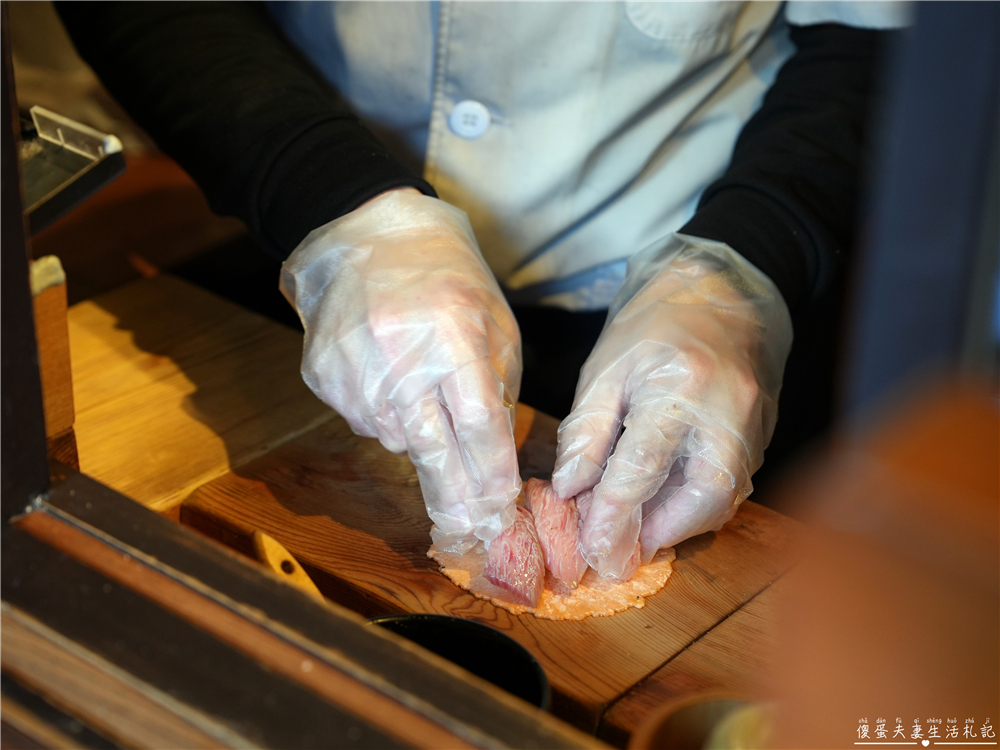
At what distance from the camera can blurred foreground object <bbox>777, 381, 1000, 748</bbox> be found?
1.20ft

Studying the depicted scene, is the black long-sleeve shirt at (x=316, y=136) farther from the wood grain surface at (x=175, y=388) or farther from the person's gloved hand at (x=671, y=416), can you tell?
the wood grain surface at (x=175, y=388)

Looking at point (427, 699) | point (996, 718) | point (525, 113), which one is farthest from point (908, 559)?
point (525, 113)

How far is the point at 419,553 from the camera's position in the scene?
1139mm

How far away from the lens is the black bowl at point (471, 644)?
30.7 inches

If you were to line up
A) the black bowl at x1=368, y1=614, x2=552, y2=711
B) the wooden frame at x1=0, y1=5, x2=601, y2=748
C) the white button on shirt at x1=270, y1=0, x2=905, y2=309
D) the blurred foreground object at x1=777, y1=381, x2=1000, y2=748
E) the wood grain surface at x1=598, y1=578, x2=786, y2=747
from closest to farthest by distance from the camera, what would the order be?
the blurred foreground object at x1=777, y1=381, x2=1000, y2=748 → the wooden frame at x1=0, y1=5, x2=601, y2=748 → the black bowl at x1=368, y1=614, x2=552, y2=711 → the wood grain surface at x1=598, y1=578, x2=786, y2=747 → the white button on shirt at x1=270, y1=0, x2=905, y2=309

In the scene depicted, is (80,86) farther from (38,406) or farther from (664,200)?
(38,406)

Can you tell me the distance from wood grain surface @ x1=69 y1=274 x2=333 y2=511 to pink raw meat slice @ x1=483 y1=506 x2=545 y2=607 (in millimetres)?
441

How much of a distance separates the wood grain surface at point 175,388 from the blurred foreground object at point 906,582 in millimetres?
995

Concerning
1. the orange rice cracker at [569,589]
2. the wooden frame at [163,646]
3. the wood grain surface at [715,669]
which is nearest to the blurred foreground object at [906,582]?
the wooden frame at [163,646]

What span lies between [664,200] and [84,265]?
117 cm

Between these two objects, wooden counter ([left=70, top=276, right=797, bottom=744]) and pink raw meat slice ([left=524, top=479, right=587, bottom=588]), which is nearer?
wooden counter ([left=70, top=276, right=797, bottom=744])

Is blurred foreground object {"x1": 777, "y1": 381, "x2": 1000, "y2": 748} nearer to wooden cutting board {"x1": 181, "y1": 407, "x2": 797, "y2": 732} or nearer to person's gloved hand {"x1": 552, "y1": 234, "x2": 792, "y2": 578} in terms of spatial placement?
wooden cutting board {"x1": 181, "y1": 407, "x2": 797, "y2": 732}

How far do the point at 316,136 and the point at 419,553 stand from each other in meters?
0.64

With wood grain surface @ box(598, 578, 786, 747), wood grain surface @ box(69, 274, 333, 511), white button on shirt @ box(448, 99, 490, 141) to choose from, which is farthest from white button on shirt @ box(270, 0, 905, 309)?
wood grain surface @ box(598, 578, 786, 747)
